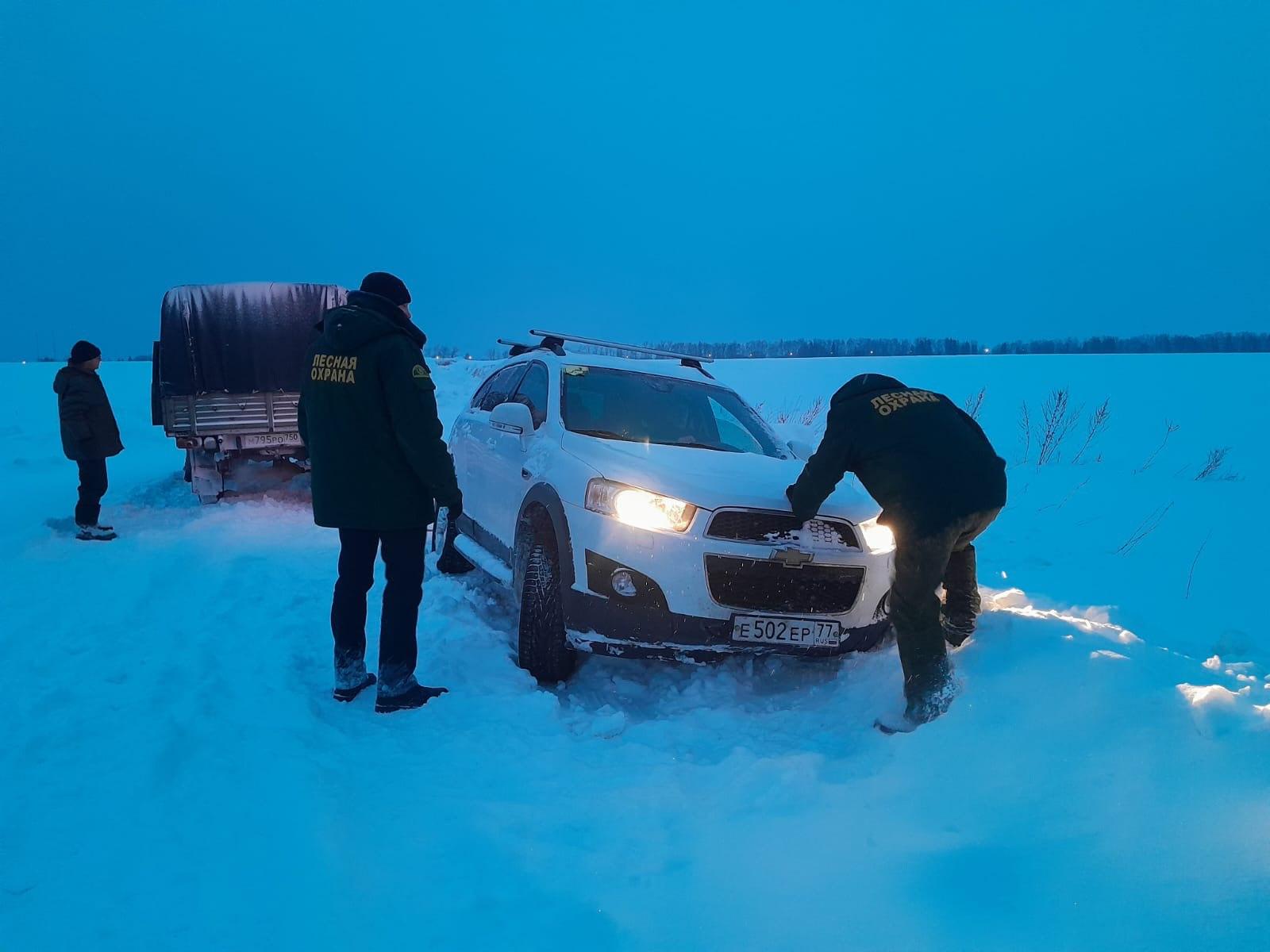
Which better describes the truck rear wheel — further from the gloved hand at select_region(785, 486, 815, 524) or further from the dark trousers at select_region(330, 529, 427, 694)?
the gloved hand at select_region(785, 486, 815, 524)

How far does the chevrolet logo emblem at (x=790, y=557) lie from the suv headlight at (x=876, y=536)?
349mm

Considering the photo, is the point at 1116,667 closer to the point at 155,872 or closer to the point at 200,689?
the point at 155,872

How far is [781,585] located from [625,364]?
227cm

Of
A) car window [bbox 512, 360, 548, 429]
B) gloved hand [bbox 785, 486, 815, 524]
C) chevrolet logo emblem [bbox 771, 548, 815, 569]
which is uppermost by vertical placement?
car window [bbox 512, 360, 548, 429]

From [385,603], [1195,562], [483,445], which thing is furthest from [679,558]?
[1195,562]

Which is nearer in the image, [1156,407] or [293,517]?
[293,517]

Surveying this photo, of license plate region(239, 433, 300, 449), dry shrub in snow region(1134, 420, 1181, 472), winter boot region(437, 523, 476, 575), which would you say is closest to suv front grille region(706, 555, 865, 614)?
winter boot region(437, 523, 476, 575)

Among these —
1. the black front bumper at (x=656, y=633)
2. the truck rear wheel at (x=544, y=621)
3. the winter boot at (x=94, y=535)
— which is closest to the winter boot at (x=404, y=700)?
the truck rear wheel at (x=544, y=621)

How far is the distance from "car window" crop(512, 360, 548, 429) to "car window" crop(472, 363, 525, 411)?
166mm

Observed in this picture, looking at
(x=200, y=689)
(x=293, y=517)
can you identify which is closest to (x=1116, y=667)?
(x=200, y=689)

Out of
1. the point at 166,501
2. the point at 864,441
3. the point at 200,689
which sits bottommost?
the point at 166,501

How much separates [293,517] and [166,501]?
263 cm

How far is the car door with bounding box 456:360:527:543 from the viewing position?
5.16 m

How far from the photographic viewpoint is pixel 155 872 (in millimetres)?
2305
